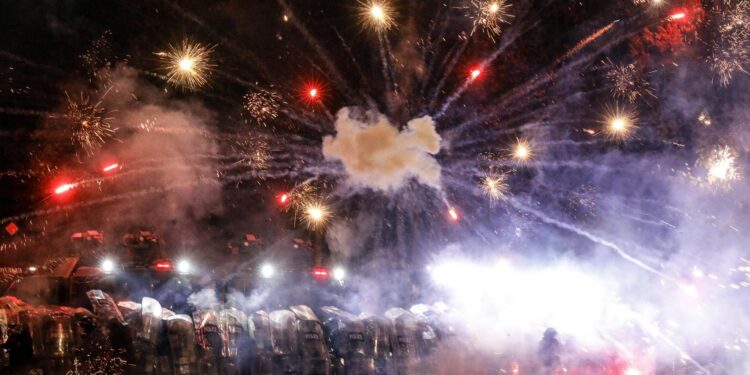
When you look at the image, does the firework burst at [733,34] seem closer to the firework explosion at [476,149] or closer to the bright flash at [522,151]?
the firework explosion at [476,149]

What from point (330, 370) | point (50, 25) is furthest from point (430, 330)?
point (50, 25)

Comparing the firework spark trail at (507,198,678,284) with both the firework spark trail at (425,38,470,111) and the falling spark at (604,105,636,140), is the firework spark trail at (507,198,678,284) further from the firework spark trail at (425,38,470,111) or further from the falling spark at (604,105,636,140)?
the firework spark trail at (425,38,470,111)

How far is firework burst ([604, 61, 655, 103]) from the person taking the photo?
11250mm

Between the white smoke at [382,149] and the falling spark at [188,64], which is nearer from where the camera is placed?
the falling spark at [188,64]

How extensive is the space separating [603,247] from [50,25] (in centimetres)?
1241

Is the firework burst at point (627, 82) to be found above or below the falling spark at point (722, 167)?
above

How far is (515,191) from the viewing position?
12109 millimetres

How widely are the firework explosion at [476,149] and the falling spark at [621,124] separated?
0.06 metres

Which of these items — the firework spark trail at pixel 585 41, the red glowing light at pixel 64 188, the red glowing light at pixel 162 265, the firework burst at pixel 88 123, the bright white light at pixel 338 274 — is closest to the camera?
the red glowing light at pixel 162 265

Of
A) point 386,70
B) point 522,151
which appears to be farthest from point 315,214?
point 522,151

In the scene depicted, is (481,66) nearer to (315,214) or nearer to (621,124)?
(621,124)

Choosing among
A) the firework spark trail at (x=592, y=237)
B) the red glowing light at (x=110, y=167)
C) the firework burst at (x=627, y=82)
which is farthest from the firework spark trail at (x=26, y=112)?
the firework burst at (x=627, y=82)

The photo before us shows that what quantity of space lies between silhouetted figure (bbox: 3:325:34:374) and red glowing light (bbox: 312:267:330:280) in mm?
4346

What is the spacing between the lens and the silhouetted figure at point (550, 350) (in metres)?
8.98
